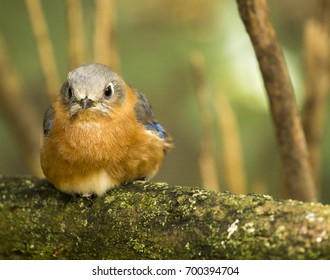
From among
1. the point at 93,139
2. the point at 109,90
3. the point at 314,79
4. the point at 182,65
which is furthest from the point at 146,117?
the point at 182,65

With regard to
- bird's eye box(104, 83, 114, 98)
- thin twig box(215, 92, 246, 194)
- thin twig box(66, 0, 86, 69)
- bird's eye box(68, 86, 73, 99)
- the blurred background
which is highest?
the blurred background

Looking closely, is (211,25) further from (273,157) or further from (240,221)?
(240,221)

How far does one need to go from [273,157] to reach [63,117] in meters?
2.78

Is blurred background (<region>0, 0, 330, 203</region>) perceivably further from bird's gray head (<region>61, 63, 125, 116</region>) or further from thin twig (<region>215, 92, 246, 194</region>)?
bird's gray head (<region>61, 63, 125, 116</region>)

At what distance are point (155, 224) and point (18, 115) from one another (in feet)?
8.47

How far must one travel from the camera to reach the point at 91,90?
372 centimetres

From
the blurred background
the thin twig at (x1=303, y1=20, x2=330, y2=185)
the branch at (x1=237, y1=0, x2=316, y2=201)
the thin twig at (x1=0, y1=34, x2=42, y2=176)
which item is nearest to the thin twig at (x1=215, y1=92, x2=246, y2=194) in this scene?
the thin twig at (x1=303, y1=20, x2=330, y2=185)

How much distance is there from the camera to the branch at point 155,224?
2707mm

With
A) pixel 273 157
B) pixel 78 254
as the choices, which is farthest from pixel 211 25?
pixel 78 254

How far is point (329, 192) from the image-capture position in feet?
19.7

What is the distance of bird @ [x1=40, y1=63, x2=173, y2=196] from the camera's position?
370cm

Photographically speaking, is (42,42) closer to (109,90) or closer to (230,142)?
(109,90)

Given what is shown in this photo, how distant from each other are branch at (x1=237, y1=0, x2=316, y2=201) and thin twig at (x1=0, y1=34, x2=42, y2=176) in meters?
2.26

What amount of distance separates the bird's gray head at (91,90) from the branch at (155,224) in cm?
45
